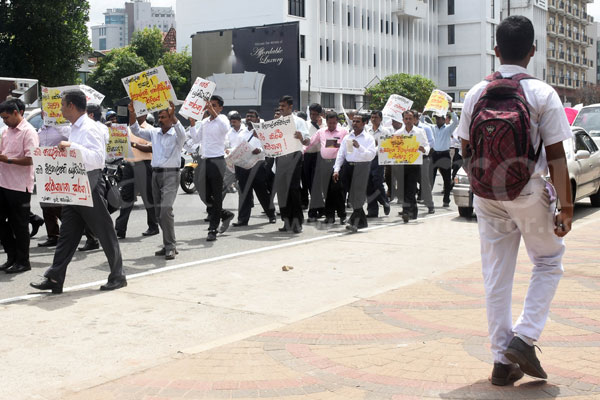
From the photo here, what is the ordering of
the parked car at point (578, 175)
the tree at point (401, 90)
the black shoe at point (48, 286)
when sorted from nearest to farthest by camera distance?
the black shoe at point (48, 286)
the parked car at point (578, 175)
the tree at point (401, 90)

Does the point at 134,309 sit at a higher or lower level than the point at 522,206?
lower

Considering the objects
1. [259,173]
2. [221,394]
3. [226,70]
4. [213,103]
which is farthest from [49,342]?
[226,70]

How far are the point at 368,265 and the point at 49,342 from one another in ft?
13.4

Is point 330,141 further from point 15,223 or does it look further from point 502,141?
point 502,141

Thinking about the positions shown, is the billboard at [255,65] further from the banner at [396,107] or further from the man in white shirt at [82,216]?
the man in white shirt at [82,216]

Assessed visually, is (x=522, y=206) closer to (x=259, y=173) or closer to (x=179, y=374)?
(x=179, y=374)

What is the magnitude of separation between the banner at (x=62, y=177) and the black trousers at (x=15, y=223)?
86 cm

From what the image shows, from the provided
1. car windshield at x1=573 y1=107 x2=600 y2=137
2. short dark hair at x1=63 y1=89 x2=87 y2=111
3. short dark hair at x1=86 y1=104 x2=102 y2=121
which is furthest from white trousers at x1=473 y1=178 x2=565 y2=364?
car windshield at x1=573 y1=107 x2=600 y2=137

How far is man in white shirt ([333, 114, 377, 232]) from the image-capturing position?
39.2ft

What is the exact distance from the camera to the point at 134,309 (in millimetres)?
6562

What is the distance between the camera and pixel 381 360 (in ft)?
16.2

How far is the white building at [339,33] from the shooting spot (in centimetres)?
6444

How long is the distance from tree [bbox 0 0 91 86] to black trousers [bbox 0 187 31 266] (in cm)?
3005

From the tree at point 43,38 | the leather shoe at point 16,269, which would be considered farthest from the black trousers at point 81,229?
the tree at point 43,38
